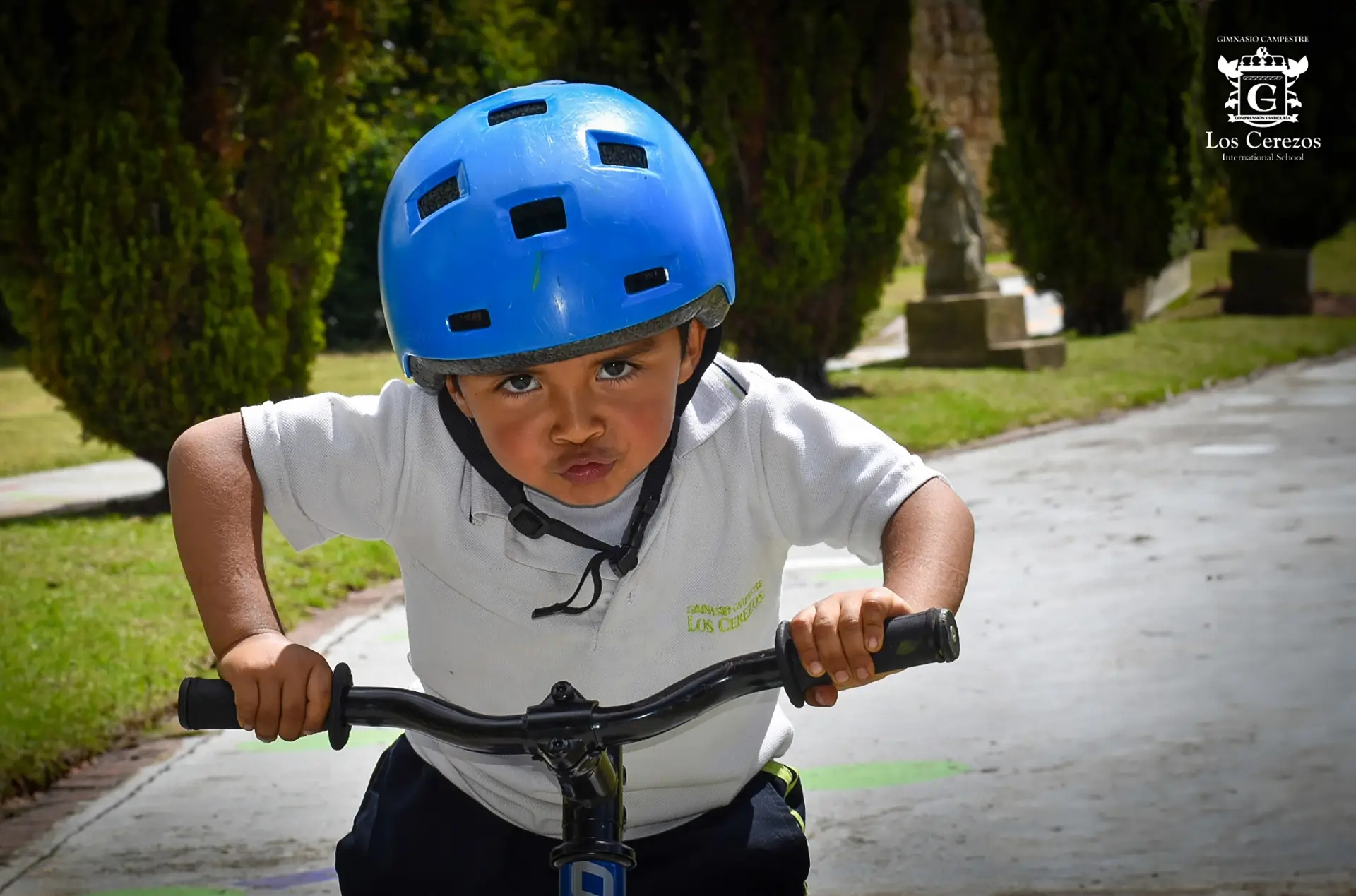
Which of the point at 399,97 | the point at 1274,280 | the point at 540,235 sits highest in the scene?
the point at 399,97

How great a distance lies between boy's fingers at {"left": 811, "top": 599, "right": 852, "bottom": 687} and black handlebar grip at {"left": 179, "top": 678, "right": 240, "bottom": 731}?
71cm

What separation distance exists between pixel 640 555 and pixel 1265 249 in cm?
1983

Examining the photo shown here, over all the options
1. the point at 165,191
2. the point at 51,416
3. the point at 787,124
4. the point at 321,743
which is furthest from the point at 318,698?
the point at 51,416

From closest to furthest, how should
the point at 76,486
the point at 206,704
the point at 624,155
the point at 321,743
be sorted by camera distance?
the point at 206,704 < the point at 624,155 < the point at 321,743 < the point at 76,486

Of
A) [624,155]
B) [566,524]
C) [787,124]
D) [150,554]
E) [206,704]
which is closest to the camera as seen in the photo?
[206,704]

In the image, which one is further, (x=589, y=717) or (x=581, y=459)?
(x=581, y=459)

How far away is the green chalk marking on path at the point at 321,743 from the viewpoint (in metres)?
5.07

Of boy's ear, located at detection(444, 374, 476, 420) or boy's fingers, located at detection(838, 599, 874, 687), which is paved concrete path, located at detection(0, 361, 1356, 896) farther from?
boy's fingers, located at detection(838, 599, 874, 687)

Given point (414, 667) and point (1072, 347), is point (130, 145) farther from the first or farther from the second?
point (1072, 347)

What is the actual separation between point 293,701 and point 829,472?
2.88ft

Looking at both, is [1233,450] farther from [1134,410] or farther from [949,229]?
[949,229]

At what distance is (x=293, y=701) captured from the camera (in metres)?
2.03

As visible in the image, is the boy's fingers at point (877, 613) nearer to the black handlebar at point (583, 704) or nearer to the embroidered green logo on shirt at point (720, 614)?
the black handlebar at point (583, 704)

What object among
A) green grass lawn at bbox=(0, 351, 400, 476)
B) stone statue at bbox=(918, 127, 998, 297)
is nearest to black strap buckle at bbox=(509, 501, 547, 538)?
green grass lawn at bbox=(0, 351, 400, 476)
